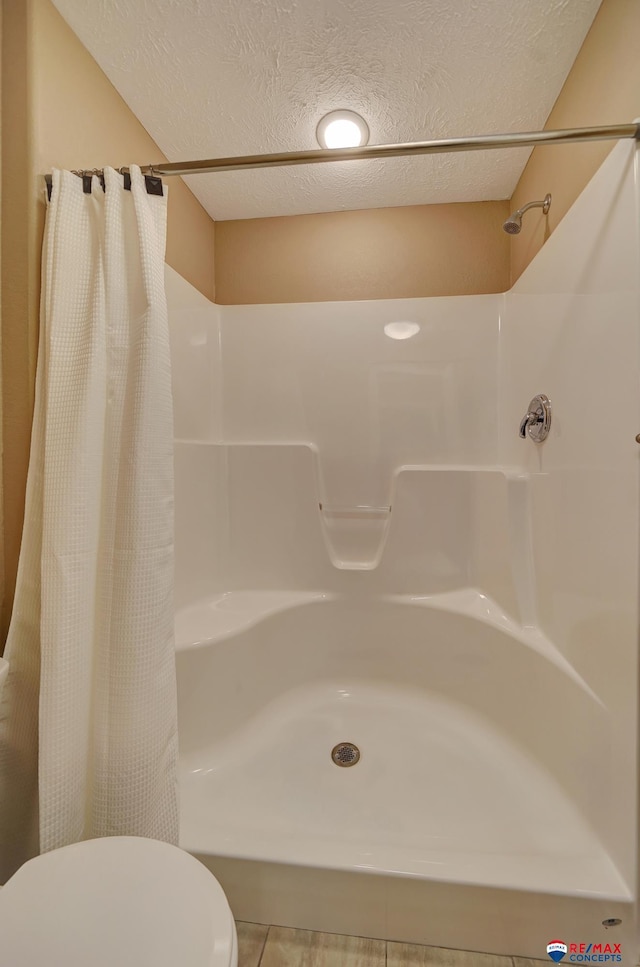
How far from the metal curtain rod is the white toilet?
135cm

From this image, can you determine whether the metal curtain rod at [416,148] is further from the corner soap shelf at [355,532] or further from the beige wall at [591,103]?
the corner soap shelf at [355,532]

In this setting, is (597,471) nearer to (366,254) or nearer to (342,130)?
(342,130)

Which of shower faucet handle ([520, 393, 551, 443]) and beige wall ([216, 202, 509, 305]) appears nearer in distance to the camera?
shower faucet handle ([520, 393, 551, 443])

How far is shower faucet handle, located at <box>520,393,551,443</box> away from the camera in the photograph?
1360 mm

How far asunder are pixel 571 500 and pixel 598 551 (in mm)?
193

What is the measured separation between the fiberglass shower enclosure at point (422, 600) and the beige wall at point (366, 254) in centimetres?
13

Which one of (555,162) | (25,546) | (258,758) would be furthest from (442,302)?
(258,758)

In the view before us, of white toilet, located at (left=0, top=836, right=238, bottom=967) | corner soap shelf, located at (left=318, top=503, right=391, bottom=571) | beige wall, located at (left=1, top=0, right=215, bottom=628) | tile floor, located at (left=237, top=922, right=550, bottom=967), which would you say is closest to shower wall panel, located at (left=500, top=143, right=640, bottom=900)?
tile floor, located at (left=237, top=922, right=550, bottom=967)

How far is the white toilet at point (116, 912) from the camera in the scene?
533mm

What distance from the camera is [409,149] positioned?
38.2 inches

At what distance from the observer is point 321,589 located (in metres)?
1.88

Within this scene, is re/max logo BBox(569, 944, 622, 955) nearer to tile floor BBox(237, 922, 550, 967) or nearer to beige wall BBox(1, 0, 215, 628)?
tile floor BBox(237, 922, 550, 967)

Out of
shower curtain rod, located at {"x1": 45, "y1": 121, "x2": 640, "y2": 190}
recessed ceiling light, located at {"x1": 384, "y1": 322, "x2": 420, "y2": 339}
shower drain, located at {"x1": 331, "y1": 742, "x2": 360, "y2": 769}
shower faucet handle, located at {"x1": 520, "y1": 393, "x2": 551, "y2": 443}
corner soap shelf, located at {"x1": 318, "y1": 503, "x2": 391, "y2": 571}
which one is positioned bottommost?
shower drain, located at {"x1": 331, "y1": 742, "x2": 360, "y2": 769}

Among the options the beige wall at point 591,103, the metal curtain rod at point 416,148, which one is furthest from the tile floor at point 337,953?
the beige wall at point 591,103
